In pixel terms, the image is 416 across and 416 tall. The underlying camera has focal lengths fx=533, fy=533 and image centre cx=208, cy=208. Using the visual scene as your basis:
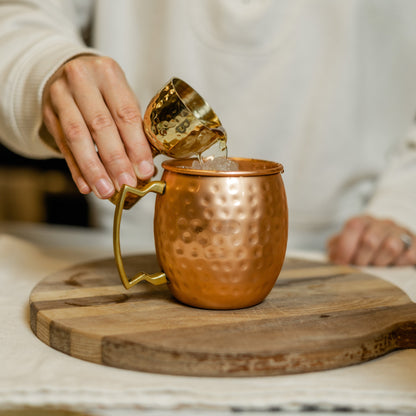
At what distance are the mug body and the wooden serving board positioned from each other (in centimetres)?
3

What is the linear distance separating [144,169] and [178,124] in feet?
0.28

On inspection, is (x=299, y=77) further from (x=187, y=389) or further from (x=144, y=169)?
(x=187, y=389)

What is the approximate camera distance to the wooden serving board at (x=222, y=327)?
21.3 inches

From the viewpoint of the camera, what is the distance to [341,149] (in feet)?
4.26

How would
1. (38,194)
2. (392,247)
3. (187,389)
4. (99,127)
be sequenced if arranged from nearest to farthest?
(187,389), (99,127), (392,247), (38,194)

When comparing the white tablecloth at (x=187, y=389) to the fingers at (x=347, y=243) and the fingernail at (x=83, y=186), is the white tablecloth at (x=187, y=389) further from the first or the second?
the fingers at (x=347, y=243)

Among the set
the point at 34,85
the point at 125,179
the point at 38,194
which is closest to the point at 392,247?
the point at 125,179

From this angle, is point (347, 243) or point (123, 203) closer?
point (123, 203)

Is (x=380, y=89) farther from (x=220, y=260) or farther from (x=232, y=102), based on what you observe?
(x=220, y=260)

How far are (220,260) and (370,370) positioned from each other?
8.1 inches

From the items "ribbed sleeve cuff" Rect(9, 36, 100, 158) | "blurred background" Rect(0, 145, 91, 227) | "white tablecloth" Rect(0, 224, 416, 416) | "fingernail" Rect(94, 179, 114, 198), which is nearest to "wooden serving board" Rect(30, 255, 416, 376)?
"white tablecloth" Rect(0, 224, 416, 416)

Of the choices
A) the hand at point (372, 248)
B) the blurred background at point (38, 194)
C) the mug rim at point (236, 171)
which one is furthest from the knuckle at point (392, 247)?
the blurred background at point (38, 194)

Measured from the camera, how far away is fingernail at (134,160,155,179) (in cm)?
70

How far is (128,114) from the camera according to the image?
2.35 feet
